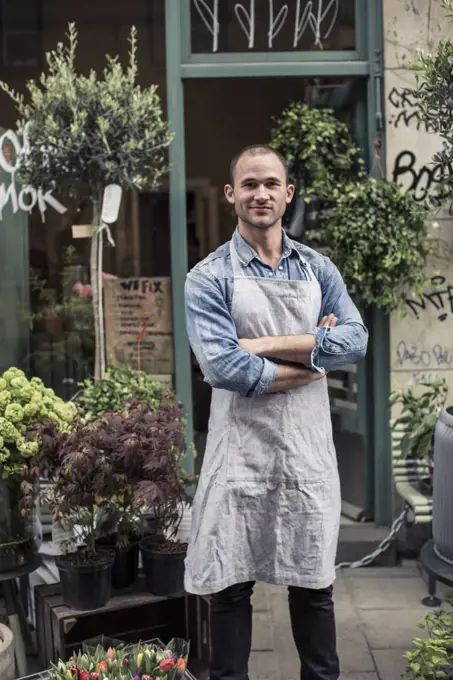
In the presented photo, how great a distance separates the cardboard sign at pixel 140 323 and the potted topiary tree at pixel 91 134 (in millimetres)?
723

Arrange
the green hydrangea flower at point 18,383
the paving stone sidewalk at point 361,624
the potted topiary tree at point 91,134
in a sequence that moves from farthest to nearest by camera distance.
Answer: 1. the potted topiary tree at point 91,134
2. the paving stone sidewalk at point 361,624
3. the green hydrangea flower at point 18,383

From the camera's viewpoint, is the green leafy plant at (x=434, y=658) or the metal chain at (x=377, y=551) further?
the metal chain at (x=377, y=551)

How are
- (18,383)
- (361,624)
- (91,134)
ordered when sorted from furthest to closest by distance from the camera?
(91,134)
(361,624)
(18,383)

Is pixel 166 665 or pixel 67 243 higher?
pixel 67 243

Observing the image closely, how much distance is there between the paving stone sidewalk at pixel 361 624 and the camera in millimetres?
3658

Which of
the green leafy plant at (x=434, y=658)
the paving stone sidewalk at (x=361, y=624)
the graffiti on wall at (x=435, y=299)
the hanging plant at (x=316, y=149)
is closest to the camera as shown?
the green leafy plant at (x=434, y=658)

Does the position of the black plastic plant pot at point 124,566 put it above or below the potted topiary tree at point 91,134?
below

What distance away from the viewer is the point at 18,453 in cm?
338

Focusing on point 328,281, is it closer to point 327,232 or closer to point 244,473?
point 244,473

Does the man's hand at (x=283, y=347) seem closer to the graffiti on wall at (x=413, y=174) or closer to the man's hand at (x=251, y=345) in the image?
the man's hand at (x=251, y=345)

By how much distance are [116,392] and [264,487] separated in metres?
1.93

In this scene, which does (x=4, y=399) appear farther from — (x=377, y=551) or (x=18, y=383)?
(x=377, y=551)

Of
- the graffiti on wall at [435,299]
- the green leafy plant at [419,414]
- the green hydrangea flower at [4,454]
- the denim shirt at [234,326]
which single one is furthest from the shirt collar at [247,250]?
the graffiti on wall at [435,299]

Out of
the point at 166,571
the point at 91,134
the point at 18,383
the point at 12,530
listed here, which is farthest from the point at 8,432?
the point at 91,134
